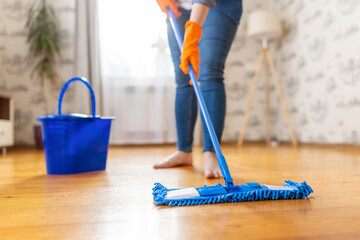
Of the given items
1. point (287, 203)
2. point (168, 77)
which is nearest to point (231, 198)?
point (287, 203)

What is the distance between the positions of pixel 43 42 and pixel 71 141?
2.03 m

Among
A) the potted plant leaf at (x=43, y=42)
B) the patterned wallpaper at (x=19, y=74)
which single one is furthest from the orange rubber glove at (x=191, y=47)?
the patterned wallpaper at (x=19, y=74)

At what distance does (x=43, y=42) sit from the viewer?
→ 116 inches

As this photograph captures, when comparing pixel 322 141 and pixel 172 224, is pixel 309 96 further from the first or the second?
pixel 172 224

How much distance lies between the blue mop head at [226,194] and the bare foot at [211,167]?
12.8 inches

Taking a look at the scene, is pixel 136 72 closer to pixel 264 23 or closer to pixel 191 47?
pixel 264 23

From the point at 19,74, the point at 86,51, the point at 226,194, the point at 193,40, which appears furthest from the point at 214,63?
the point at 19,74

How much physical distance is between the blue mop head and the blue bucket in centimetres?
63

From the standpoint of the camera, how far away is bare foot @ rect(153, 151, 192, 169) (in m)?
1.44

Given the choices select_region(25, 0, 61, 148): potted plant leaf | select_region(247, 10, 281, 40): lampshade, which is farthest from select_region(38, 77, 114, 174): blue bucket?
select_region(247, 10, 281, 40): lampshade

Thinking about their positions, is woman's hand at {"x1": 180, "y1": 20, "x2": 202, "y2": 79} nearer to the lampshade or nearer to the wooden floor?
the wooden floor

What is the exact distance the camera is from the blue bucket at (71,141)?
1.27m

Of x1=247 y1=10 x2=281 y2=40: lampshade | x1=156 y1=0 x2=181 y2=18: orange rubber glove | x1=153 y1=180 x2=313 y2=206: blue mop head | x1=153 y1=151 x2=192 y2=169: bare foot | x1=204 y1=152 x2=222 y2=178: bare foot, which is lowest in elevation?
x1=153 y1=151 x2=192 y2=169: bare foot

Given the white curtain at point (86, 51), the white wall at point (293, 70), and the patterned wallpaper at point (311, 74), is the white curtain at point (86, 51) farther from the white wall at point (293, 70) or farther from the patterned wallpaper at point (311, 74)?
the patterned wallpaper at point (311, 74)
